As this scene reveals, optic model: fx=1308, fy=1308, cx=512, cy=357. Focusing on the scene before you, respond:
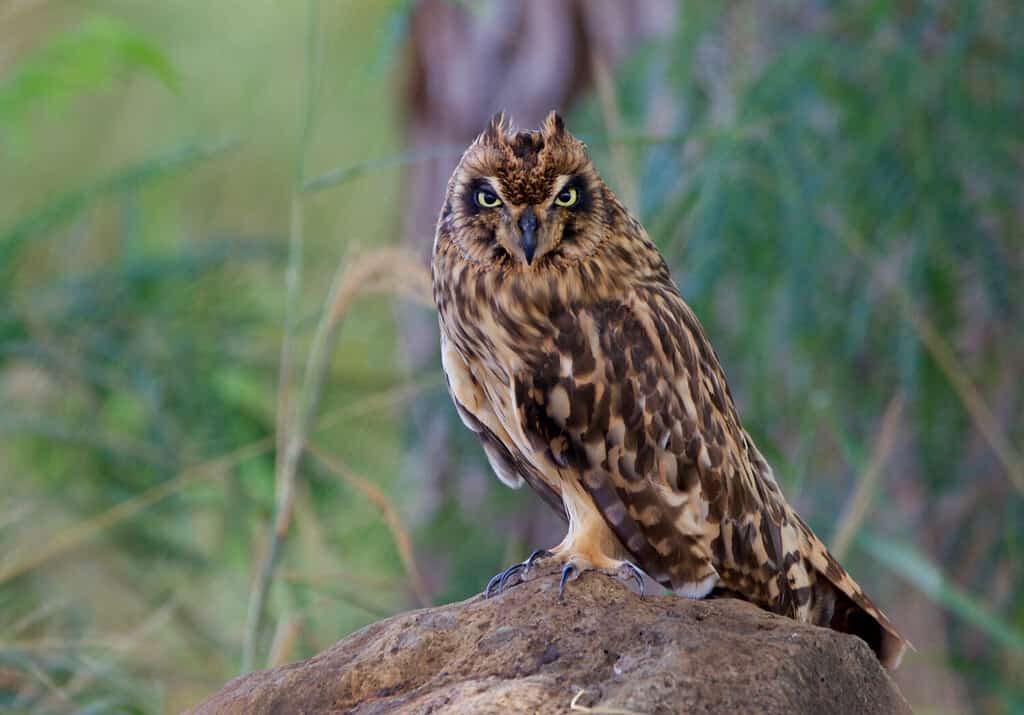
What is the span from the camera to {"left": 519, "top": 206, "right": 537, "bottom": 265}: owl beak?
267 centimetres

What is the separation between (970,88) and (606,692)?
3.68m

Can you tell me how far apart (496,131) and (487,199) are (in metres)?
0.15

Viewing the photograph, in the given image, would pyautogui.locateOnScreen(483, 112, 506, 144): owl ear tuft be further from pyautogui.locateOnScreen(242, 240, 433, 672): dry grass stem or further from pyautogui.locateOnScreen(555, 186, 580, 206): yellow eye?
pyautogui.locateOnScreen(242, 240, 433, 672): dry grass stem

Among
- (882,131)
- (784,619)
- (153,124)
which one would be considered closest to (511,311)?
(784,619)

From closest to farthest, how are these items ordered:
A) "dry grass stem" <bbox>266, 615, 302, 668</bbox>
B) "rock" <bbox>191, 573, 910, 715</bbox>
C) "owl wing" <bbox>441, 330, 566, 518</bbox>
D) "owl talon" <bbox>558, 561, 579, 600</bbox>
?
"rock" <bbox>191, 573, 910, 715</bbox> < "owl talon" <bbox>558, 561, 579, 600</bbox> < "owl wing" <bbox>441, 330, 566, 518</bbox> < "dry grass stem" <bbox>266, 615, 302, 668</bbox>

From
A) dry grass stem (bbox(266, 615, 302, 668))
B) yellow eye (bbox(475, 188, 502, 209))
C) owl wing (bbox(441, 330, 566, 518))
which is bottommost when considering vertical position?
dry grass stem (bbox(266, 615, 302, 668))

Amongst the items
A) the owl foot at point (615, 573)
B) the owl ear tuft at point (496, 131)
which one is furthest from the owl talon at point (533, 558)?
the owl ear tuft at point (496, 131)

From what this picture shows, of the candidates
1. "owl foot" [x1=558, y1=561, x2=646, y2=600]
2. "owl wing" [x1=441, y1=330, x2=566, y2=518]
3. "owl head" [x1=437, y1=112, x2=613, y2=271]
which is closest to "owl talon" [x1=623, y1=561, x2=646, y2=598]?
"owl foot" [x1=558, y1=561, x2=646, y2=600]

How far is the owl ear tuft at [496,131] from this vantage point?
2717mm

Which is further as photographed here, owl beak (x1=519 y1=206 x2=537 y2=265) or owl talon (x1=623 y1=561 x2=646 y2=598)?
owl beak (x1=519 y1=206 x2=537 y2=265)

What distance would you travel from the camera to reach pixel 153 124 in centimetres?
805

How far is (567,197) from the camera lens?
8.96 ft

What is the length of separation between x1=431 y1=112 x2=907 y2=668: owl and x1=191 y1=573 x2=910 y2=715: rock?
37 centimetres

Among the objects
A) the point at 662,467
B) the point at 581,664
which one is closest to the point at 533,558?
the point at 662,467
